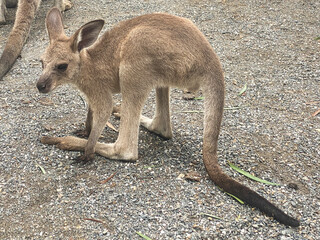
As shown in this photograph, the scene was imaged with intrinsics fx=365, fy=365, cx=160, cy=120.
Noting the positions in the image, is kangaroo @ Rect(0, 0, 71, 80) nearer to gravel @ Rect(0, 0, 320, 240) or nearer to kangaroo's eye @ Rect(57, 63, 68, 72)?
gravel @ Rect(0, 0, 320, 240)

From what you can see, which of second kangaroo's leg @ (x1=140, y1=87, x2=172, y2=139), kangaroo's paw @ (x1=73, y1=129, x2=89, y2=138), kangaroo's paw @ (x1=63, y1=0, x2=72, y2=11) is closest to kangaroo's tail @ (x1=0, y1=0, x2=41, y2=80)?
kangaroo's paw @ (x1=63, y1=0, x2=72, y2=11)

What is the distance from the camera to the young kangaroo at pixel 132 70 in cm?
282

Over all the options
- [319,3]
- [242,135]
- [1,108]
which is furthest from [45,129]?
[319,3]

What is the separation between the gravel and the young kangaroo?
0.68 feet

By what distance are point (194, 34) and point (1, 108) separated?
2289mm

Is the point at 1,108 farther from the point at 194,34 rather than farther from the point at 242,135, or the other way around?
the point at 242,135

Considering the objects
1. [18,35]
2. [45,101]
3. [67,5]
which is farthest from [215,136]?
[67,5]

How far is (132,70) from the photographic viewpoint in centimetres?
284

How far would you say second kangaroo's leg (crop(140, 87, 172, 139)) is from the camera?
3326 millimetres

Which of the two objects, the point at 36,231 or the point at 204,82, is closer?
the point at 36,231

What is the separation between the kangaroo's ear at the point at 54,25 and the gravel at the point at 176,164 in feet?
3.07

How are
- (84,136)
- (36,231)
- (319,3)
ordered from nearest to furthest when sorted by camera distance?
(36,231) → (84,136) → (319,3)

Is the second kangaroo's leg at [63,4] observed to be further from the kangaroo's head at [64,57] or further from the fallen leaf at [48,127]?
the kangaroo's head at [64,57]

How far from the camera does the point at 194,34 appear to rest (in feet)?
9.65
